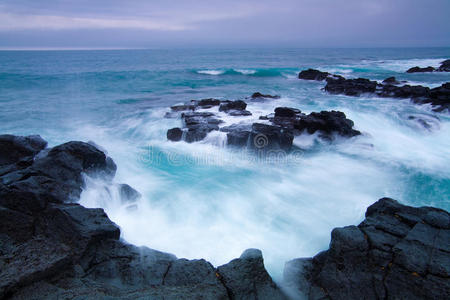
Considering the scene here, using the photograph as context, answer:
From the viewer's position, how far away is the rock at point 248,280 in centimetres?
318

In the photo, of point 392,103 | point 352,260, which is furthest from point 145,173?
point 392,103

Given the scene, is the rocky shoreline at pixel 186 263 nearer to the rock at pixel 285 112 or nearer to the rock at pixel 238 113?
the rock at pixel 285 112

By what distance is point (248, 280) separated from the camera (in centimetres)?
328

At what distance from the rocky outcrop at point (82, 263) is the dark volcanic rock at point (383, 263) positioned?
667 mm

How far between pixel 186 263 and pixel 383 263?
2544mm

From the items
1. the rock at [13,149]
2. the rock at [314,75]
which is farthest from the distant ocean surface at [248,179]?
the rock at [314,75]

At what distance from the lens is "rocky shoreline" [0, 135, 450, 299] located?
2943 millimetres

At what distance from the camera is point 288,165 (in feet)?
27.4

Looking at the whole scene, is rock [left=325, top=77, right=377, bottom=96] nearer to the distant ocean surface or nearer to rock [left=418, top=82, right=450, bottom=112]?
rock [left=418, top=82, right=450, bottom=112]

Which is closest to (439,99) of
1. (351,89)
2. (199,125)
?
(351,89)

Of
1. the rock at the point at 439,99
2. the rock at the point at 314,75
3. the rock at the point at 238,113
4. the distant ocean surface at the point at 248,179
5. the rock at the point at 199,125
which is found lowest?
the distant ocean surface at the point at 248,179

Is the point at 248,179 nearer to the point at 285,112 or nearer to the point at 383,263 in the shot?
the point at 383,263

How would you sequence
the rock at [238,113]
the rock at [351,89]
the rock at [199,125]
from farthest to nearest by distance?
the rock at [351,89] < the rock at [238,113] < the rock at [199,125]

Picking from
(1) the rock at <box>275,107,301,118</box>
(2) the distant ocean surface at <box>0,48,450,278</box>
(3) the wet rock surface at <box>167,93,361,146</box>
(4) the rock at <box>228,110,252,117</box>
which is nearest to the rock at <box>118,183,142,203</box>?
(2) the distant ocean surface at <box>0,48,450,278</box>
